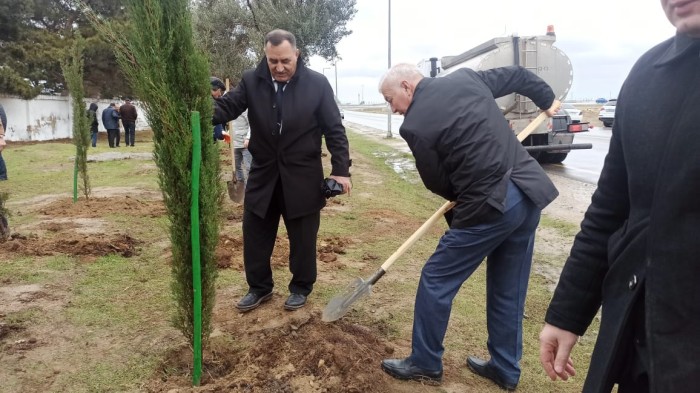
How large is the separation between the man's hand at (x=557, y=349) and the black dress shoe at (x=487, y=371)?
60.0 inches

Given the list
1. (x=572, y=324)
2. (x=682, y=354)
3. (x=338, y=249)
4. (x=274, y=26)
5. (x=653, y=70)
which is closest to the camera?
(x=682, y=354)

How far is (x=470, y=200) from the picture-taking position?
2.79m

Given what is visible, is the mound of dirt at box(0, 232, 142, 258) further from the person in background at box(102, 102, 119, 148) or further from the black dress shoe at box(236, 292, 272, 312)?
the person in background at box(102, 102, 119, 148)

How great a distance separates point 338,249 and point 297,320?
208cm

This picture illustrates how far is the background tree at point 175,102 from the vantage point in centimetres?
257

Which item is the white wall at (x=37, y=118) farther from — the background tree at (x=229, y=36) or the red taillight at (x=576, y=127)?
the red taillight at (x=576, y=127)

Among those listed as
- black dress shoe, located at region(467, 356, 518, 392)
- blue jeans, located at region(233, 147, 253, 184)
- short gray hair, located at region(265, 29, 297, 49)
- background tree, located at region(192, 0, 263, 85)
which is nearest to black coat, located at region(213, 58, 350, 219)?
short gray hair, located at region(265, 29, 297, 49)

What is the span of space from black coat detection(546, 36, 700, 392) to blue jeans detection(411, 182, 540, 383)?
1247 millimetres

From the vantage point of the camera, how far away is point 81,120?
7.77 m

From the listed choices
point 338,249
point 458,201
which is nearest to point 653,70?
point 458,201

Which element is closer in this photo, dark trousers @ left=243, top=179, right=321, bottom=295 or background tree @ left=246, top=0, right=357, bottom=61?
dark trousers @ left=243, top=179, right=321, bottom=295

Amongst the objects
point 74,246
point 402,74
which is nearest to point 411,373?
point 402,74

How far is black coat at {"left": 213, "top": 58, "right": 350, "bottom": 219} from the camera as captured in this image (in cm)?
372

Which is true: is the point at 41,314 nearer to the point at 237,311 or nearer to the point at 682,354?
the point at 237,311
